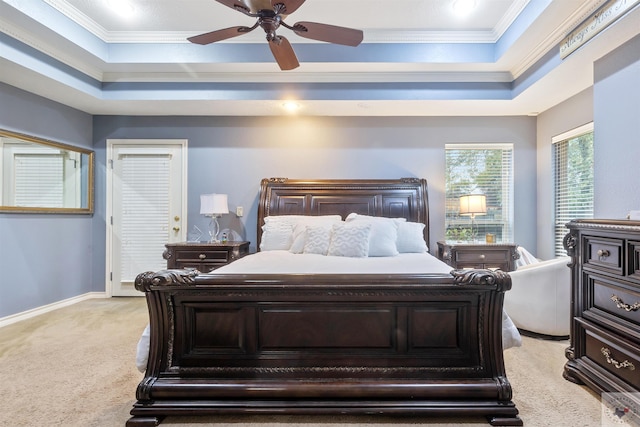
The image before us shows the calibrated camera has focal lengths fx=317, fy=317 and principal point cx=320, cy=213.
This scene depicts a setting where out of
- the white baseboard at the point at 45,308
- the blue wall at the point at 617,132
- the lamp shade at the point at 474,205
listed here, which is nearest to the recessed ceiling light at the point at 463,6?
the blue wall at the point at 617,132

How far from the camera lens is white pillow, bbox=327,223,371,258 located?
285 centimetres

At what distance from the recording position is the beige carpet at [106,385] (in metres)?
1.75

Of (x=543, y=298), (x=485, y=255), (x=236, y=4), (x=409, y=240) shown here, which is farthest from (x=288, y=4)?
(x=485, y=255)

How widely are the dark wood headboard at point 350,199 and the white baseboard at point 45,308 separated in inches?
94.5

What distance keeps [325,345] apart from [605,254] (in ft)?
5.80

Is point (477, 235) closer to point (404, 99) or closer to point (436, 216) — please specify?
point (436, 216)

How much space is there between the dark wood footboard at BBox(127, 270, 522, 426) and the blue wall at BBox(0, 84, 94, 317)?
2.82 meters

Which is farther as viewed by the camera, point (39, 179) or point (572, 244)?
point (39, 179)

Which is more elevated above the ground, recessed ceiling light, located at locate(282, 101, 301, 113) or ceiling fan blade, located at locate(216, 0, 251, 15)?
recessed ceiling light, located at locate(282, 101, 301, 113)

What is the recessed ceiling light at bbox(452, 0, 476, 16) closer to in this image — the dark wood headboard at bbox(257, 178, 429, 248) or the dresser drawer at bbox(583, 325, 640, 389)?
the dark wood headboard at bbox(257, 178, 429, 248)

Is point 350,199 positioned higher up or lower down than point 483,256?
higher up

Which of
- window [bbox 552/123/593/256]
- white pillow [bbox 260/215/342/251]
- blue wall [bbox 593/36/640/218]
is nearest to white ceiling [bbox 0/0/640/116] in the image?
blue wall [bbox 593/36/640/218]

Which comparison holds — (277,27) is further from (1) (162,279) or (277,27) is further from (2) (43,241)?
(2) (43,241)

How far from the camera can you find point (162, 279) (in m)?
1.72
